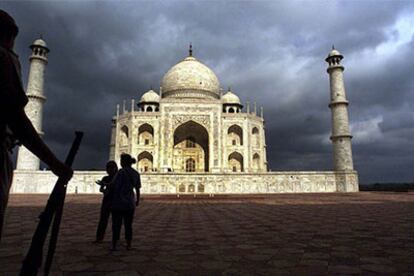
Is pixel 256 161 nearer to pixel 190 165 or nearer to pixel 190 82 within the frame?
pixel 190 165

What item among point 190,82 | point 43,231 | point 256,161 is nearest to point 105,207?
point 43,231

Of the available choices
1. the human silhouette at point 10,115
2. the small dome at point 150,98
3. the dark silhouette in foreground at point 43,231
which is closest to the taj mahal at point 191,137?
the small dome at point 150,98

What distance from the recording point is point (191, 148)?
3416cm

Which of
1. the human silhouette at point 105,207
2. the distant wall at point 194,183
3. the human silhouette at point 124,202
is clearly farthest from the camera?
the distant wall at point 194,183

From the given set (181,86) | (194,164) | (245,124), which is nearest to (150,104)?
(181,86)

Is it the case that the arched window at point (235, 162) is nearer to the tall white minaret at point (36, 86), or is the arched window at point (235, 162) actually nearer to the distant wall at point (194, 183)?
the distant wall at point (194, 183)

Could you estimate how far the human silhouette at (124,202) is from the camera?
152 inches

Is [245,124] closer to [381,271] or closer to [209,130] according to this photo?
[209,130]

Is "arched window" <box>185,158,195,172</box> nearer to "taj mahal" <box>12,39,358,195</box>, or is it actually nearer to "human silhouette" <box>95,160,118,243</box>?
"taj mahal" <box>12,39,358,195</box>

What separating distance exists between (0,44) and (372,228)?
5794 millimetres

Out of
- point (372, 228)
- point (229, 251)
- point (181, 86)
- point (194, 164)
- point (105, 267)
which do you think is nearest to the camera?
point (105, 267)

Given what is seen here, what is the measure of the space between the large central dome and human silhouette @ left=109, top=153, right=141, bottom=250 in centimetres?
3150

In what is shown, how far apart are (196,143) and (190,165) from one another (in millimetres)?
2602

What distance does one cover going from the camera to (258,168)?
33625 mm
